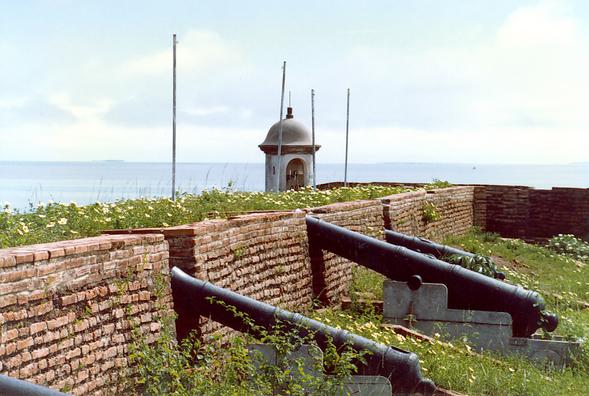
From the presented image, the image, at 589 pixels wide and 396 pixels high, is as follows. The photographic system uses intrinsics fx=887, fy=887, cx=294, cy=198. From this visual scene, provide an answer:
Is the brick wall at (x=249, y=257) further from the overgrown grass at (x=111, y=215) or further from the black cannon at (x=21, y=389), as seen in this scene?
the black cannon at (x=21, y=389)

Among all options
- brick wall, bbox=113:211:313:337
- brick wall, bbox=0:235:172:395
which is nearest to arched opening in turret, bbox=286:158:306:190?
brick wall, bbox=113:211:313:337

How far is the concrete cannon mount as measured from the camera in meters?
9.41

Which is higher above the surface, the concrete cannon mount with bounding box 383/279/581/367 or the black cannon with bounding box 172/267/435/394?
the black cannon with bounding box 172/267/435/394

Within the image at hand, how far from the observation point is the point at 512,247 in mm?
18953

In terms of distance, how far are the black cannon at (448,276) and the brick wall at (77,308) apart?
12.4ft

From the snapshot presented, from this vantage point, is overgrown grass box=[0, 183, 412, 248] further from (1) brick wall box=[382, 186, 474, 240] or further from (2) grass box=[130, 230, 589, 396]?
(1) brick wall box=[382, 186, 474, 240]

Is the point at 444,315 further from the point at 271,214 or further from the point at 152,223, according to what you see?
the point at 152,223

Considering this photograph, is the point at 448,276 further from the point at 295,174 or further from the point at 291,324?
the point at 295,174

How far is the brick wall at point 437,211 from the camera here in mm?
14180

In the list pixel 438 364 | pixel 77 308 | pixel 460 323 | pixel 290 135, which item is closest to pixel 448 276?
pixel 460 323

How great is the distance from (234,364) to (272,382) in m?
0.42

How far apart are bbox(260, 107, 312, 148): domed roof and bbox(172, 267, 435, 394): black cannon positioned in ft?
53.9

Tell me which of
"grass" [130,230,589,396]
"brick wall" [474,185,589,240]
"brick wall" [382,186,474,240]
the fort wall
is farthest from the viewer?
"brick wall" [474,185,589,240]

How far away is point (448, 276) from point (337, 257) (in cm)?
180
